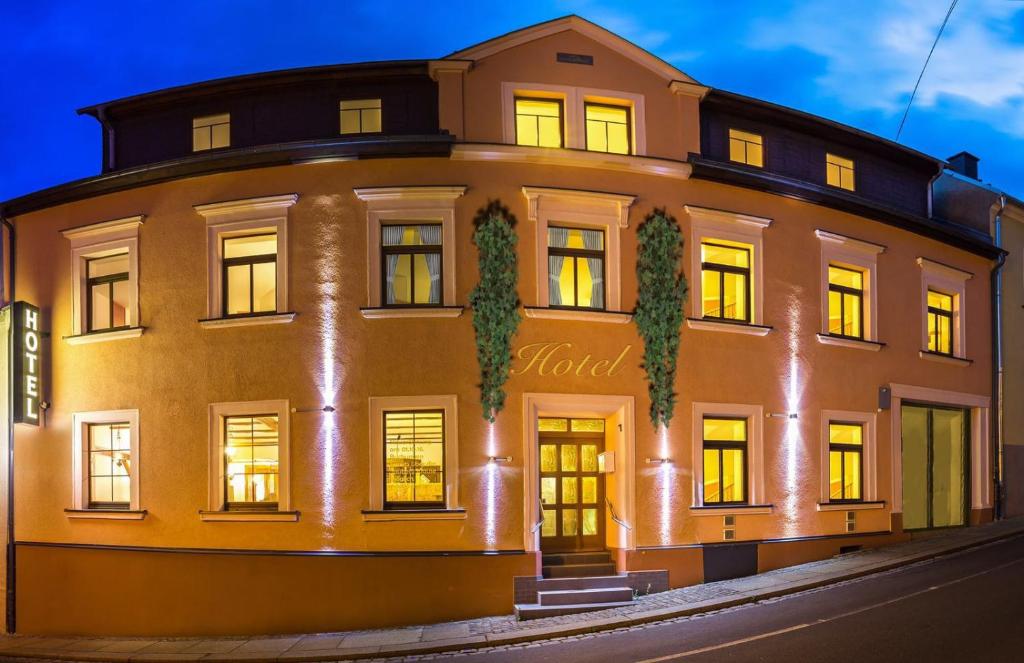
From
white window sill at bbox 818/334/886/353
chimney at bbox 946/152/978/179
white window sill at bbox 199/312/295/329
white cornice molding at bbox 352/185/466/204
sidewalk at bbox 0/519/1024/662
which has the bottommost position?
sidewalk at bbox 0/519/1024/662

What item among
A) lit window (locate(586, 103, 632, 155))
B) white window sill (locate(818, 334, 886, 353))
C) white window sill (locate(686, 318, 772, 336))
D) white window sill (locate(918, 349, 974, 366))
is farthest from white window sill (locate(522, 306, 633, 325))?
white window sill (locate(918, 349, 974, 366))

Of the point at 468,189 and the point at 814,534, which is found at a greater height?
the point at 468,189

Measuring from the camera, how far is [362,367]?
1393 centimetres

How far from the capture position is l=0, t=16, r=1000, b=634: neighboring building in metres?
13.9

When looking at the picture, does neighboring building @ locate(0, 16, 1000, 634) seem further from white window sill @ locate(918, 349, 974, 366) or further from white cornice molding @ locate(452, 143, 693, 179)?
white window sill @ locate(918, 349, 974, 366)

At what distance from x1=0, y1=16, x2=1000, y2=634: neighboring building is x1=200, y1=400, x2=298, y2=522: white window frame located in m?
0.04

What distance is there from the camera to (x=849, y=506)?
655 inches

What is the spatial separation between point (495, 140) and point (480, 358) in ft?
12.3

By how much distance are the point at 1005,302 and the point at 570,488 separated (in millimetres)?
13591

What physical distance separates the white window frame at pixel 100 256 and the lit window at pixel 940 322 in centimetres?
1681

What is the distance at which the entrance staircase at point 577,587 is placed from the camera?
13.1m

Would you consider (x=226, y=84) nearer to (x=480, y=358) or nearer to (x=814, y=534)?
(x=480, y=358)

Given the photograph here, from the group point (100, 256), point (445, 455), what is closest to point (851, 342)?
point (445, 455)

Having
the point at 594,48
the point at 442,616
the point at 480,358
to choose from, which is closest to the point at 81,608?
Result: the point at 442,616
